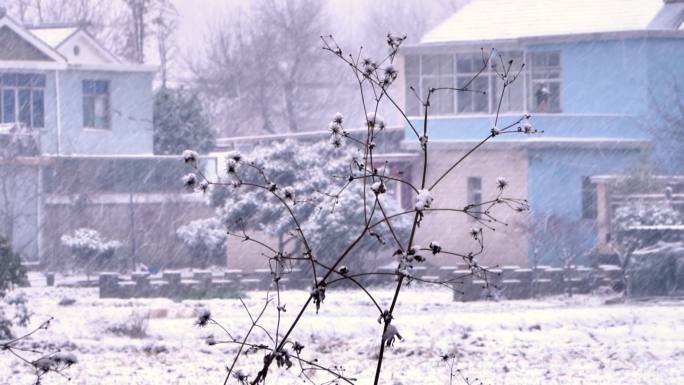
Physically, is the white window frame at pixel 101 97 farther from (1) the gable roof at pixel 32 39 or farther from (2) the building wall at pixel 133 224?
(2) the building wall at pixel 133 224

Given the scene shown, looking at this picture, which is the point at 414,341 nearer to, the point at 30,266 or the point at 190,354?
the point at 190,354

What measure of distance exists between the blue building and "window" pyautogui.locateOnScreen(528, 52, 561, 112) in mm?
29

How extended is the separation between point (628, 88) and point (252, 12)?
116ft

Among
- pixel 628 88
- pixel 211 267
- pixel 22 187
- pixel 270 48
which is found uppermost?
pixel 270 48

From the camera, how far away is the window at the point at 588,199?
33.5 meters

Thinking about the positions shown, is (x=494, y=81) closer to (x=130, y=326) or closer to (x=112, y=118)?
(x=112, y=118)

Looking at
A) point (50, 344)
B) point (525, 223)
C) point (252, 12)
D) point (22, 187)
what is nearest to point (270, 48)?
point (252, 12)

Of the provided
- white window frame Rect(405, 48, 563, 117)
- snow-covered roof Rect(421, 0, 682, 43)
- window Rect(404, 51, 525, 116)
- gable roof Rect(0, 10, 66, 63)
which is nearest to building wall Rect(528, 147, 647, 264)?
white window frame Rect(405, 48, 563, 117)

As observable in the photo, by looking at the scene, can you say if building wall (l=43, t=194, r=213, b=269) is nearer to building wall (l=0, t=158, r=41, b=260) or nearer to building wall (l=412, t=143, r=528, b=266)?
building wall (l=0, t=158, r=41, b=260)

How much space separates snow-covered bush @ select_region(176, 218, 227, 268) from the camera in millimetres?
34344

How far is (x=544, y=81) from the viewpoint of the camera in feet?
Result: 116

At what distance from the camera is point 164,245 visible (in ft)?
116

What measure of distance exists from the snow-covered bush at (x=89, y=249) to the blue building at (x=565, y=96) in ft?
31.2

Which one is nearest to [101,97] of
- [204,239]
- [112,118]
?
[112,118]
